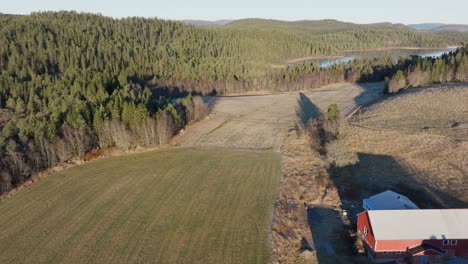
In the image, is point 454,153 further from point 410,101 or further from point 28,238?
point 28,238

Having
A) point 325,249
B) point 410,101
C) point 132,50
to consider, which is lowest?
point 325,249

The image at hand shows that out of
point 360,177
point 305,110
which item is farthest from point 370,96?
point 360,177

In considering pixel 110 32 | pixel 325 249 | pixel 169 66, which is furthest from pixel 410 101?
pixel 110 32

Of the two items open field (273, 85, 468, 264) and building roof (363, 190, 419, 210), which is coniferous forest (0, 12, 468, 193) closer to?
open field (273, 85, 468, 264)

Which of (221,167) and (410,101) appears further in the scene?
(410,101)

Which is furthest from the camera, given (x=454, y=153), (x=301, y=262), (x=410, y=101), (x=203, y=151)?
(x=410, y=101)
